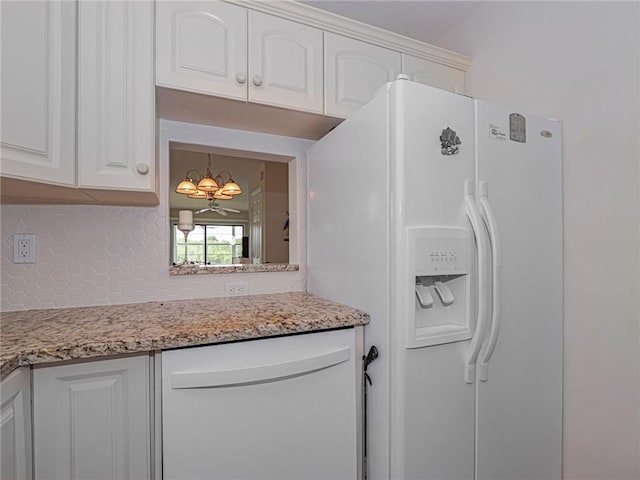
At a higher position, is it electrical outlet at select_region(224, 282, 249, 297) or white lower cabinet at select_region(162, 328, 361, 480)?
electrical outlet at select_region(224, 282, 249, 297)

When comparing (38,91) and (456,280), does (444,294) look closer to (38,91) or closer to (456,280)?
(456,280)

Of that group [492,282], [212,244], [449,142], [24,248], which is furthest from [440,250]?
[212,244]

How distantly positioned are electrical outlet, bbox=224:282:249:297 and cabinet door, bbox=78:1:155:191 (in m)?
0.72

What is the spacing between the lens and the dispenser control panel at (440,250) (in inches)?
48.6

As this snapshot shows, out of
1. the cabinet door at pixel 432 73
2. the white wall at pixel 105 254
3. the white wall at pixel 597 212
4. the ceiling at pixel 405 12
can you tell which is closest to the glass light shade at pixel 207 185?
the white wall at pixel 105 254

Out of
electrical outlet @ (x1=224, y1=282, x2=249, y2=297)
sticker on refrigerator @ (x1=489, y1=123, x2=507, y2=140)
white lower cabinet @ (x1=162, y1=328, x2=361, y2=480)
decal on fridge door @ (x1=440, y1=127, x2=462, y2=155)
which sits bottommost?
white lower cabinet @ (x1=162, y1=328, x2=361, y2=480)

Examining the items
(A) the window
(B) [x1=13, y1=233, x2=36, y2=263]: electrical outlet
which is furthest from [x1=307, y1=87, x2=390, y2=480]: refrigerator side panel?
(A) the window

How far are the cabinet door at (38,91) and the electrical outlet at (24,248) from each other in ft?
1.79

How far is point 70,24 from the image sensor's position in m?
1.24

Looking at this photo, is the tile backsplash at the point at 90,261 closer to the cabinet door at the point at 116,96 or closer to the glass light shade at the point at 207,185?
the cabinet door at the point at 116,96

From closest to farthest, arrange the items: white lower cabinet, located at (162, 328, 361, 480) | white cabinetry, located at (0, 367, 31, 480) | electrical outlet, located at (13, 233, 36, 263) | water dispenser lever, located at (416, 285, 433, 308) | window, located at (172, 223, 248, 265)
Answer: white cabinetry, located at (0, 367, 31, 480) → white lower cabinet, located at (162, 328, 361, 480) → water dispenser lever, located at (416, 285, 433, 308) → electrical outlet, located at (13, 233, 36, 263) → window, located at (172, 223, 248, 265)

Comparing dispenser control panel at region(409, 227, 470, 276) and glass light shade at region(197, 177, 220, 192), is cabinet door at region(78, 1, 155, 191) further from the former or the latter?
glass light shade at region(197, 177, 220, 192)

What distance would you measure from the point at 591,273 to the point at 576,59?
0.93 m

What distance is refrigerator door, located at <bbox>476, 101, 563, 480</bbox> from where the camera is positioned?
54.6 inches
